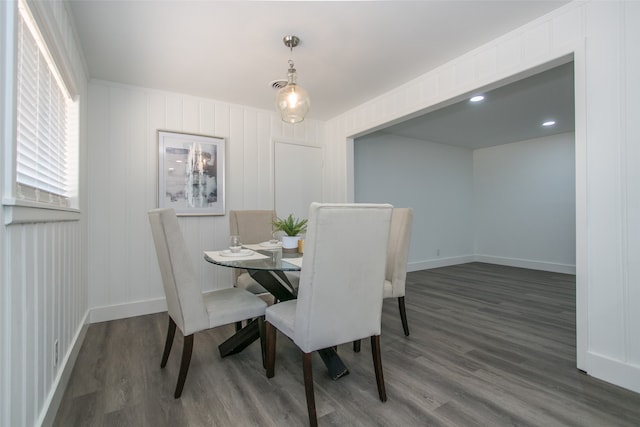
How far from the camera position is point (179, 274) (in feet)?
5.44

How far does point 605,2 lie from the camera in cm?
185

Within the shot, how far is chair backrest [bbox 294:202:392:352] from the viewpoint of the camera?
55.7 inches

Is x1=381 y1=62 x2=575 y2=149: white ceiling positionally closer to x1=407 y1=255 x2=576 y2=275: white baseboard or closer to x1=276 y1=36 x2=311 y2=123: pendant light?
x1=276 y1=36 x2=311 y2=123: pendant light

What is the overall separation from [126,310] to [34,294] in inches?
80.5

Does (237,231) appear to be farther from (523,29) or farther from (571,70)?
(571,70)

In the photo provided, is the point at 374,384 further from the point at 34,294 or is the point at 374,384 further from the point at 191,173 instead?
the point at 191,173

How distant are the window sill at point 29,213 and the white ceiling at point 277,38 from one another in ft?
4.57

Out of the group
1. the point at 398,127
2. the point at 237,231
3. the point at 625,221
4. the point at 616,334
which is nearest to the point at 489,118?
the point at 398,127

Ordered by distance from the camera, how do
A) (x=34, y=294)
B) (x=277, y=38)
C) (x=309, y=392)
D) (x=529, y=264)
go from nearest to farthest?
(x=34, y=294)
(x=309, y=392)
(x=277, y=38)
(x=529, y=264)

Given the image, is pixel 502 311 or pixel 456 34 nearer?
pixel 456 34

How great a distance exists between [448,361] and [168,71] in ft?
11.2

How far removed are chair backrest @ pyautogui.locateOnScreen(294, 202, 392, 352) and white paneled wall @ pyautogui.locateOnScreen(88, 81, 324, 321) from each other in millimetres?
2383

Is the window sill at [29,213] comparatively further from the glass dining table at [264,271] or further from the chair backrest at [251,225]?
the chair backrest at [251,225]

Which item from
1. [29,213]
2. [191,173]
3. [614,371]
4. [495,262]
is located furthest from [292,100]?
[495,262]
